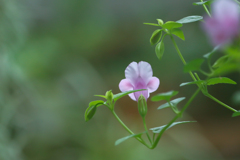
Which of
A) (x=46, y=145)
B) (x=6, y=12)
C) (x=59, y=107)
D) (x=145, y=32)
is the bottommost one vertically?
(x=46, y=145)

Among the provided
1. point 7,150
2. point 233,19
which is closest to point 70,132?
point 7,150

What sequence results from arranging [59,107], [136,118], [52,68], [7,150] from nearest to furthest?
1. [7,150]
2. [59,107]
3. [52,68]
4. [136,118]

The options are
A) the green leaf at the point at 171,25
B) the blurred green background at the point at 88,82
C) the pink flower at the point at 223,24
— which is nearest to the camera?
the pink flower at the point at 223,24

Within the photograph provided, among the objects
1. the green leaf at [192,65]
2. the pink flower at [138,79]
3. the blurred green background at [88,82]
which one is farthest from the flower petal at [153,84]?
the blurred green background at [88,82]

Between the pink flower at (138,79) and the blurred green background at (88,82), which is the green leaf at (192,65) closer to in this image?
the pink flower at (138,79)

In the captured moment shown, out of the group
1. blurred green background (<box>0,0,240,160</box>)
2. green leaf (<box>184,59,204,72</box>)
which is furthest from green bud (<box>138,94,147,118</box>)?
blurred green background (<box>0,0,240,160</box>)

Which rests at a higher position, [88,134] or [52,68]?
[52,68]

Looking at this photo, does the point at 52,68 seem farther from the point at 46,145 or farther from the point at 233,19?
the point at 233,19

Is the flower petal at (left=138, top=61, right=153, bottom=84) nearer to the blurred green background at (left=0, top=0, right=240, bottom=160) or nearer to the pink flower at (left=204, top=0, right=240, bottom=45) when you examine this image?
the pink flower at (left=204, top=0, right=240, bottom=45)
